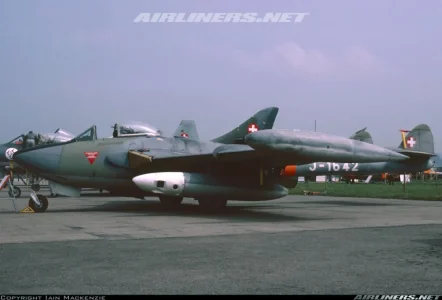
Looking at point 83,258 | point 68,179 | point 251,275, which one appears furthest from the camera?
point 68,179

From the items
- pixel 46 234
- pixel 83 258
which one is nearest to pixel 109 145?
pixel 46 234

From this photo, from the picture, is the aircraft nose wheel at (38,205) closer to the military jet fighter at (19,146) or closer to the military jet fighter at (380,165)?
the military jet fighter at (19,146)

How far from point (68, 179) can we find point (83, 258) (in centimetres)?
836

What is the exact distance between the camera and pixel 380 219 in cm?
1263

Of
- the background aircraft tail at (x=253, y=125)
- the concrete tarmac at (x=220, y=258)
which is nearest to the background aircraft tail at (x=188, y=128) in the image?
the background aircraft tail at (x=253, y=125)

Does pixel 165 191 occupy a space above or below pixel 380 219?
above

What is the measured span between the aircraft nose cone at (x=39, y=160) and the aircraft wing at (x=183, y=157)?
2151 millimetres

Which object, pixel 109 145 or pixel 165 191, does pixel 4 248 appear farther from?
pixel 109 145

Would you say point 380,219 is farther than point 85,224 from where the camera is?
Yes

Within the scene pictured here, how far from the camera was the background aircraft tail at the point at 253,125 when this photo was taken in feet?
66.3

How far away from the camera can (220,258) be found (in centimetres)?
657

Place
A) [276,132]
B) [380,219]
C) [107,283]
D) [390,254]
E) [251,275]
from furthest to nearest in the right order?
[380,219] < [276,132] < [390,254] < [251,275] < [107,283]

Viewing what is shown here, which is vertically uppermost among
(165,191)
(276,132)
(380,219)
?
(276,132)

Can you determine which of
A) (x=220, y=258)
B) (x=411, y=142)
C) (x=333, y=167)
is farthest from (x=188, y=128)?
(x=220, y=258)
